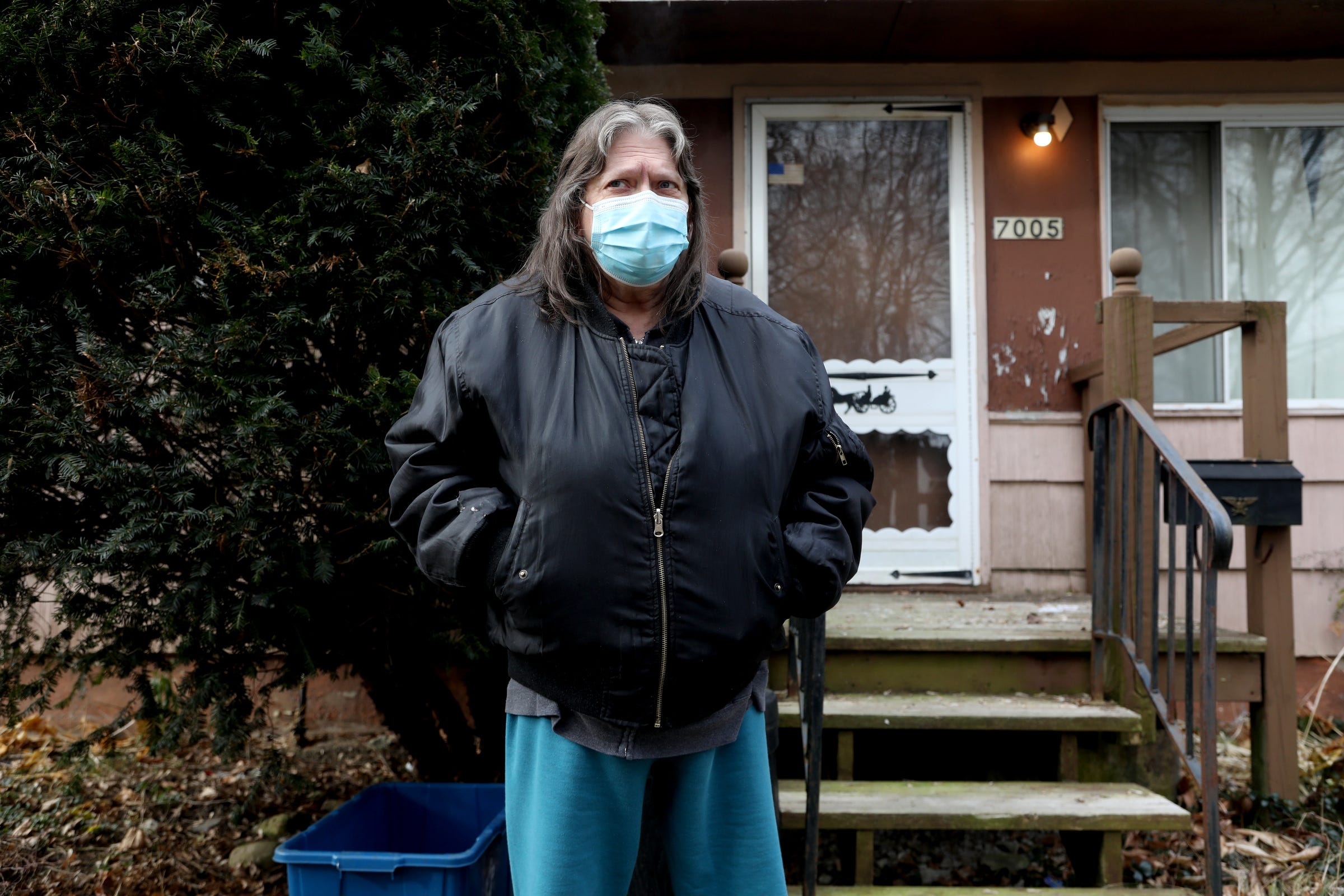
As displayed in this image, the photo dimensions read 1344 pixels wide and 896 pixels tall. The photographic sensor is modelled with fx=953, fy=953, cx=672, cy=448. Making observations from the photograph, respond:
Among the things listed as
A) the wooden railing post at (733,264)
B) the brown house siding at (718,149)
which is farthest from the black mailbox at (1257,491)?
the brown house siding at (718,149)

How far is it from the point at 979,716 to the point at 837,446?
6.10 feet

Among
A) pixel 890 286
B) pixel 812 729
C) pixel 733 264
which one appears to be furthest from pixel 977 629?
pixel 890 286

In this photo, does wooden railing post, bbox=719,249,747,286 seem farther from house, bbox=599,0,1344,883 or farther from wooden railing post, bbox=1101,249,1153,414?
wooden railing post, bbox=1101,249,1153,414

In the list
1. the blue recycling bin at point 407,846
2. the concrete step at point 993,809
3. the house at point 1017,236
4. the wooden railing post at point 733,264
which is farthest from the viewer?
the house at point 1017,236

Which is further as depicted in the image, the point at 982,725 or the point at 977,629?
the point at 977,629

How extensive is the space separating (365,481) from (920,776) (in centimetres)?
262

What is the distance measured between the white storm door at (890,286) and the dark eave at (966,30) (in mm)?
323

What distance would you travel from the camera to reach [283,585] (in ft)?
7.78

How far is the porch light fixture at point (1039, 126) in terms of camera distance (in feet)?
16.1

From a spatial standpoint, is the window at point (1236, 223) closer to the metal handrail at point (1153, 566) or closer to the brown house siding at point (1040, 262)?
the brown house siding at point (1040, 262)

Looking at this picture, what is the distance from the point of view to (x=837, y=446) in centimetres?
179

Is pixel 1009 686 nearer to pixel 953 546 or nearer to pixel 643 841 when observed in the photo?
pixel 953 546

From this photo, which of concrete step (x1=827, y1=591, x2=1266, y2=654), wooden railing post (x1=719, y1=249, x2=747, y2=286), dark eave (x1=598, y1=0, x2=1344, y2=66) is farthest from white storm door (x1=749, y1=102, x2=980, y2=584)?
wooden railing post (x1=719, y1=249, x2=747, y2=286)

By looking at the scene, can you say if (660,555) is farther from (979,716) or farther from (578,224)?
(979,716)
